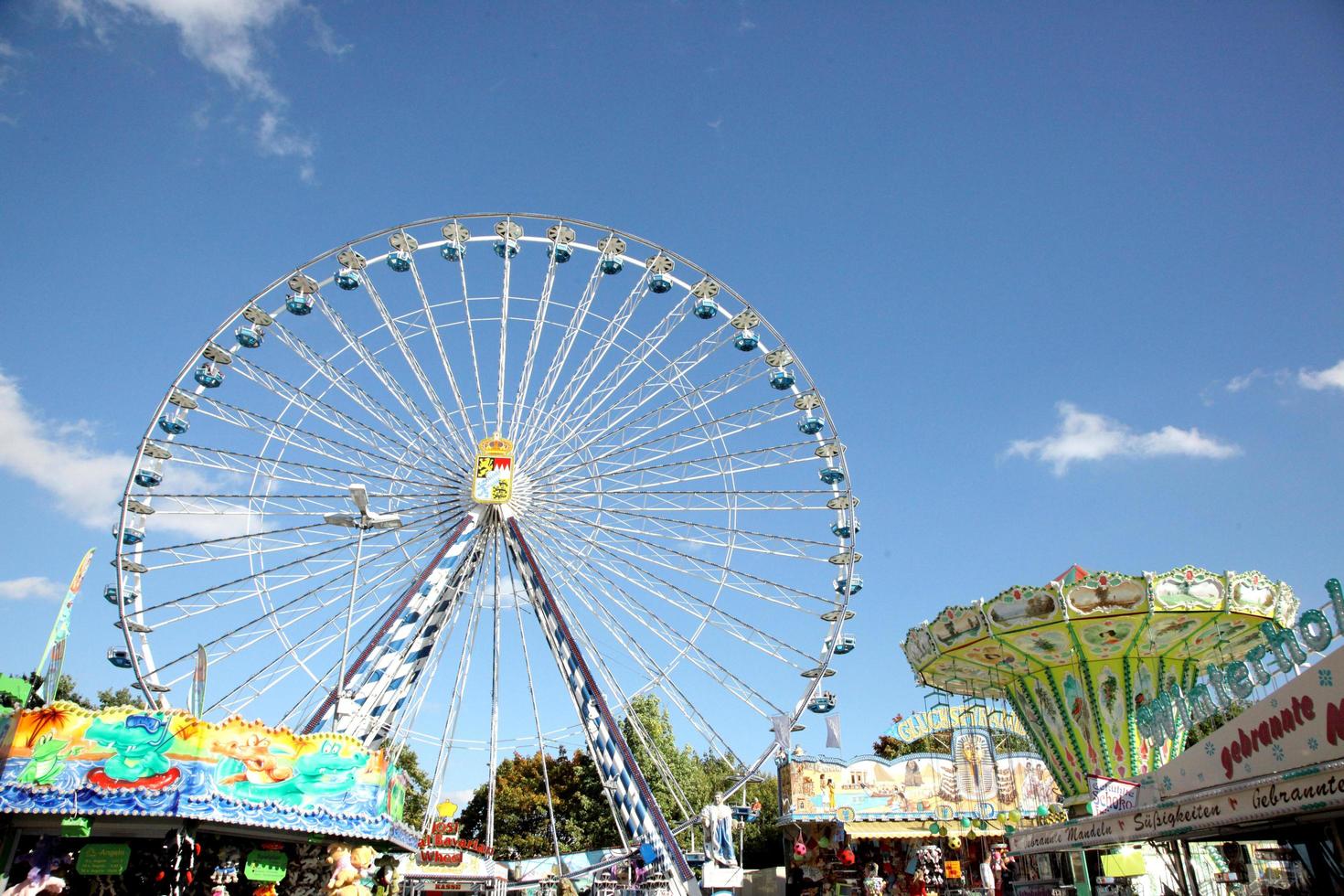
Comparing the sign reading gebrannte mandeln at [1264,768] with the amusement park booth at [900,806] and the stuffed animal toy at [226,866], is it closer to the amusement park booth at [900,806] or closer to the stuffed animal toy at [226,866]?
the stuffed animal toy at [226,866]

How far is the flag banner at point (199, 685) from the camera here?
50.8 ft

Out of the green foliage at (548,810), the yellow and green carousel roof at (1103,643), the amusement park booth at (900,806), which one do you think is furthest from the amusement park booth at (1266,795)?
the green foliage at (548,810)

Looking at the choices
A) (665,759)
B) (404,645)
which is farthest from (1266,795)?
(665,759)

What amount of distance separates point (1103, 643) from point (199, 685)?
17.4 meters

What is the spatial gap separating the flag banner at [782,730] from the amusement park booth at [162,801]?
8706 millimetres

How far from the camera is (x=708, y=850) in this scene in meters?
15.0

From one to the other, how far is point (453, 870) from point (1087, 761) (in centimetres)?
1406

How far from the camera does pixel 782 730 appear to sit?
1900 cm

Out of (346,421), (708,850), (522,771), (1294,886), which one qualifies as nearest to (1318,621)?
(1294,886)

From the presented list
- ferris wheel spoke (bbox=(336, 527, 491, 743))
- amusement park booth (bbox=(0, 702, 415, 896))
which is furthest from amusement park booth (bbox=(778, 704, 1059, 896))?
amusement park booth (bbox=(0, 702, 415, 896))

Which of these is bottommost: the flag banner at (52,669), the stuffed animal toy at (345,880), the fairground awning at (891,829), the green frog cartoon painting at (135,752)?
the stuffed animal toy at (345,880)

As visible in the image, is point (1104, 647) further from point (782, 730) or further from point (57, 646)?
point (57, 646)

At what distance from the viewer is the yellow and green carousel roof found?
17.5 meters

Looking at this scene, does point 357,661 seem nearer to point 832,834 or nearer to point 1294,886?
point 1294,886
